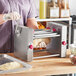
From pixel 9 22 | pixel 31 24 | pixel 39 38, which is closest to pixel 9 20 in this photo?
pixel 9 22

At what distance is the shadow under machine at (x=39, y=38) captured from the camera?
6.57 ft

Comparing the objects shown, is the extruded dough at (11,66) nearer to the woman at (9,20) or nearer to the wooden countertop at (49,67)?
the wooden countertop at (49,67)

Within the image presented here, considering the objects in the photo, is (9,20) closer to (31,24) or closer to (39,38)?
(31,24)

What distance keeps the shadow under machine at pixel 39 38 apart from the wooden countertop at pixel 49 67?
97 mm

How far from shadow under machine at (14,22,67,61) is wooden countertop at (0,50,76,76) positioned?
97 mm

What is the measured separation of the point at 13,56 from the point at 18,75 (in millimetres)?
495

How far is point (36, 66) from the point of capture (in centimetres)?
190

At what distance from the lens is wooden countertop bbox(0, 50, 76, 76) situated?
1.78 m

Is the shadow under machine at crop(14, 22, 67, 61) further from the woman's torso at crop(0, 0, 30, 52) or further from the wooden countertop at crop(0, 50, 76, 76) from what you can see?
the woman's torso at crop(0, 0, 30, 52)

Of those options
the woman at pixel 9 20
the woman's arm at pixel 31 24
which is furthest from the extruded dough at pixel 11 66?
the woman's arm at pixel 31 24

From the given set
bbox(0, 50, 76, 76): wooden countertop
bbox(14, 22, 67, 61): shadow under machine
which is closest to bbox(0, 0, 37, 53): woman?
bbox(14, 22, 67, 61): shadow under machine

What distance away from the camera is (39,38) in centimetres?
220

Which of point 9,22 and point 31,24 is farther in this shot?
point 31,24

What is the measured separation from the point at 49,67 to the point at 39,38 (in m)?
0.41
